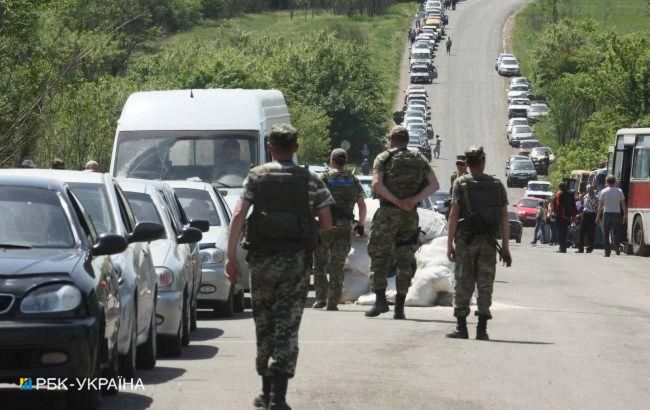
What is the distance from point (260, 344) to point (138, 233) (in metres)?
1.40

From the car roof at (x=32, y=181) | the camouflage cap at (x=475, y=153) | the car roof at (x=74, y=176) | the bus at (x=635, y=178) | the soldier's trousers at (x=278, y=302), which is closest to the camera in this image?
the soldier's trousers at (x=278, y=302)

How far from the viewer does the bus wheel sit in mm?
36312

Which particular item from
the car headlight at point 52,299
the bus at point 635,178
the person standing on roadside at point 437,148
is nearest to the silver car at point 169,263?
the car headlight at point 52,299

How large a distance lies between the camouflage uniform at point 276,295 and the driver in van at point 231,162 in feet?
40.8

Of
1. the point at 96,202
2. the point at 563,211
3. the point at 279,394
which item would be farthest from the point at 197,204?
the point at 563,211

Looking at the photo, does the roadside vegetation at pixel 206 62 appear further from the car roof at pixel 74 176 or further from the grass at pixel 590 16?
the car roof at pixel 74 176

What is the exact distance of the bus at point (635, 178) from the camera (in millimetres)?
36750

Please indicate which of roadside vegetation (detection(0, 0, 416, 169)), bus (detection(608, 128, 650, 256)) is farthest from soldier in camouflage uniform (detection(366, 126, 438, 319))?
bus (detection(608, 128, 650, 256))

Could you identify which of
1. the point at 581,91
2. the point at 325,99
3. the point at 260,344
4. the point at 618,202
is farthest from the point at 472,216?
the point at 325,99

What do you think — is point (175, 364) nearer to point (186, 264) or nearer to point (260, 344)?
point (186, 264)

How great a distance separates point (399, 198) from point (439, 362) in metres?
3.57

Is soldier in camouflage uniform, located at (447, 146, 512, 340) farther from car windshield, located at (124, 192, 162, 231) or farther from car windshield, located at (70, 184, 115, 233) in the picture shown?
car windshield, located at (70, 184, 115, 233)

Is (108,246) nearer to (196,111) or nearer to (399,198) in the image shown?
(399,198)

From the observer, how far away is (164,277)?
13.2m
